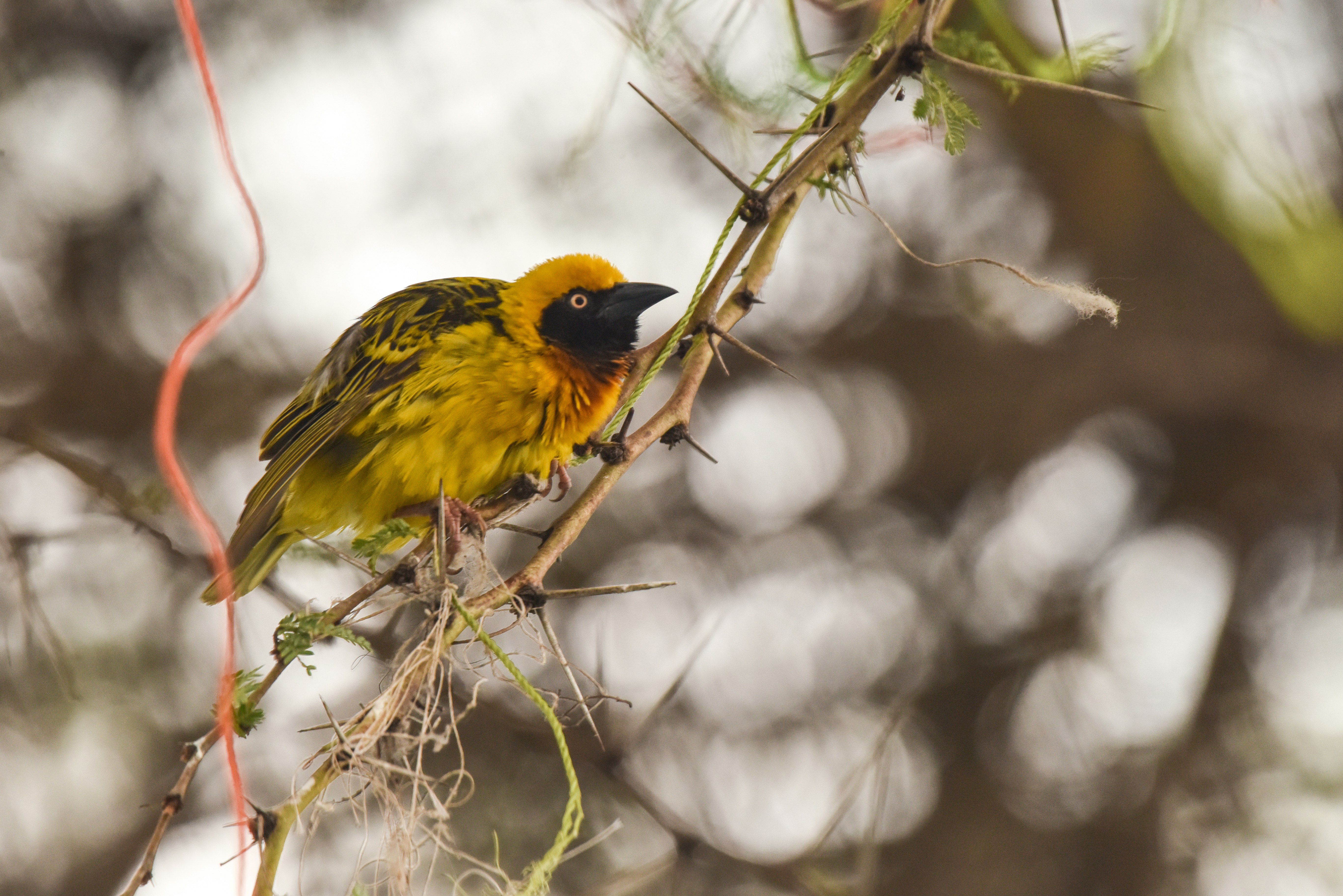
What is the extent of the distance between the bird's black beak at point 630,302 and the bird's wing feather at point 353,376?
1.14 ft

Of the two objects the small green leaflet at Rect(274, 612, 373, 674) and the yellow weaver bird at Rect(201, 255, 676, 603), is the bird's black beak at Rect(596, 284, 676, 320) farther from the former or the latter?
the small green leaflet at Rect(274, 612, 373, 674)

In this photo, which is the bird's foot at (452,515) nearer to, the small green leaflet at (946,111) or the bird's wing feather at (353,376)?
the bird's wing feather at (353,376)

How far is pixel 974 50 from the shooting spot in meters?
1.90

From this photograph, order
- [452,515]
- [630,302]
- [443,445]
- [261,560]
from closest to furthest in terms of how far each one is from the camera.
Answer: [452,515] < [443,445] < [261,560] < [630,302]

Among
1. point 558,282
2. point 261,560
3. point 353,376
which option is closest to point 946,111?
point 558,282

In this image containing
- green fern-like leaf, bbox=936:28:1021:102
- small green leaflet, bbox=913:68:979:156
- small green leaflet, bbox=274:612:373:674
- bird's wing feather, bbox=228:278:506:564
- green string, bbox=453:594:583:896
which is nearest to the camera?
green string, bbox=453:594:583:896

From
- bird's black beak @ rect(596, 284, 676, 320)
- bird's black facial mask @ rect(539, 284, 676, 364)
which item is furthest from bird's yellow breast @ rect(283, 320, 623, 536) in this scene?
bird's black beak @ rect(596, 284, 676, 320)

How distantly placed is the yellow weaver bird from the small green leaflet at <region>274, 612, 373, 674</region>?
90cm

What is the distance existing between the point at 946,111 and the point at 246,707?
1.48 metres

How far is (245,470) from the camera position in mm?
3918

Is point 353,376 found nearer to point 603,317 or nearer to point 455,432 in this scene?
point 455,432

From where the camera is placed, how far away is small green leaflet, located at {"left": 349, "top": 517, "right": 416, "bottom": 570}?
1969 millimetres

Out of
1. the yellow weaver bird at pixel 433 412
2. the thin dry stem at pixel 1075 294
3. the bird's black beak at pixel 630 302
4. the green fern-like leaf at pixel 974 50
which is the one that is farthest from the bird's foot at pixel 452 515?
the green fern-like leaf at pixel 974 50

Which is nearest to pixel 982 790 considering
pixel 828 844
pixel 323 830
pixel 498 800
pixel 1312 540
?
pixel 828 844
